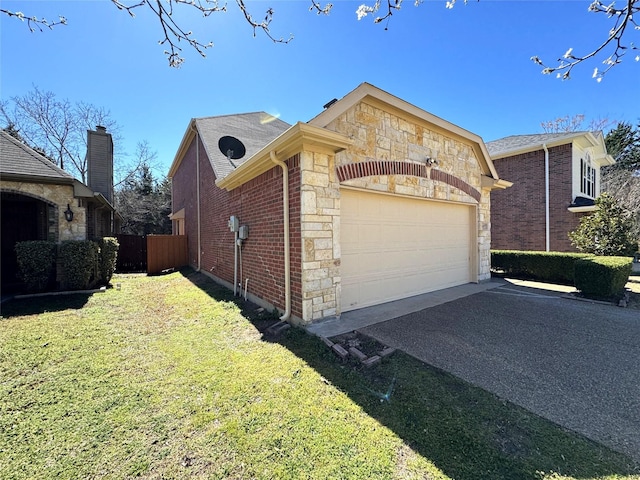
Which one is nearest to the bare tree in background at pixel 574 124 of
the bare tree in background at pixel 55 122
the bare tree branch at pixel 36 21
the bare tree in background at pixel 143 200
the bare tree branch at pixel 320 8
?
the bare tree branch at pixel 320 8

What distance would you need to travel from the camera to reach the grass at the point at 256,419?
6.77 ft

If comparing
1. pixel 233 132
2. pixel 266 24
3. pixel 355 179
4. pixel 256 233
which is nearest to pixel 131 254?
pixel 233 132

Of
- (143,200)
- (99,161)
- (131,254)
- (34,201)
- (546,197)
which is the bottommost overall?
(131,254)

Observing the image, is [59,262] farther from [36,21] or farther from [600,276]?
[600,276]

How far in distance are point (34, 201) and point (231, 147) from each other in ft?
21.0

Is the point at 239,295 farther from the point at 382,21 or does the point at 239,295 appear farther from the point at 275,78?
the point at 382,21

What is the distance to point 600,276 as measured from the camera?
21.0 feet

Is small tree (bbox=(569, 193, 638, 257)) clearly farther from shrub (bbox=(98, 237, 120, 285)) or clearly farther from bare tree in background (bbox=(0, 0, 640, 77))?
shrub (bbox=(98, 237, 120, 285))

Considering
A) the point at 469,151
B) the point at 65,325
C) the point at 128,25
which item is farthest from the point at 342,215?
the point at 65,325

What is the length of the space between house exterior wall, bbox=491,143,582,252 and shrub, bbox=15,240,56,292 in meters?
17.8

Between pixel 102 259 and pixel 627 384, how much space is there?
463 inches

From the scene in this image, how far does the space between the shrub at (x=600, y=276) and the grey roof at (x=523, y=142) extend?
26.4 feet

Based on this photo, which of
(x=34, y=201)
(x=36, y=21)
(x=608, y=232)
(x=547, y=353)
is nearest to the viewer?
(x=36, y=21)

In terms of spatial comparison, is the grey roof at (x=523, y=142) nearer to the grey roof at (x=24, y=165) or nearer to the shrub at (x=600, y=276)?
the shrub at (x=600, y=276)
